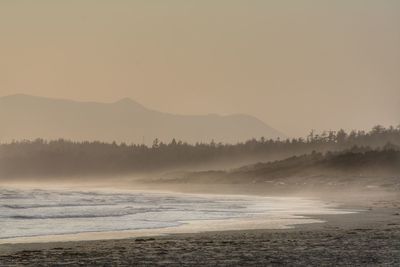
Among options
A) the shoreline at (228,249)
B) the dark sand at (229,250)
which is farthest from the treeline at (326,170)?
the dark sand at (229,250)

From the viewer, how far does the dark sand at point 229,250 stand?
63.5ft

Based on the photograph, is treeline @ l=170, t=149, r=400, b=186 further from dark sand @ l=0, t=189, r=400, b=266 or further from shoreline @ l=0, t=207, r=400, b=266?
dark sand @ l=0, t=189, r=400, b=266

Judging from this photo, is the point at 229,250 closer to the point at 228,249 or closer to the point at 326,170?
the point at 228,249

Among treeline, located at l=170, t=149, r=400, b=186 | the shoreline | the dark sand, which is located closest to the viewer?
the dark sand

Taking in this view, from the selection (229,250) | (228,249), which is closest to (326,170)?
(228,249)

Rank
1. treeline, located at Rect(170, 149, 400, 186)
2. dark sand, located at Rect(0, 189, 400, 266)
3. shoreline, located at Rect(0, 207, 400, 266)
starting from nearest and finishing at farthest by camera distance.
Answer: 1. dark sand, located at Rect(0, 189, 400, 266)
2. shoreline, located at Rect(0, 207, 400, 266)
3. treeline, located at Rect(170, 149, 400, 186)

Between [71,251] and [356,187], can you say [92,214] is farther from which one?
[356,187]

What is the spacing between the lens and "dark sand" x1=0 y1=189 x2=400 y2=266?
63.5 feet

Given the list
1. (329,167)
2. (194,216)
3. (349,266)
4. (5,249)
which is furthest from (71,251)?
(329,167)

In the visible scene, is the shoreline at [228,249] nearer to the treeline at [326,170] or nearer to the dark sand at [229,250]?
the dark sand at [229,250]

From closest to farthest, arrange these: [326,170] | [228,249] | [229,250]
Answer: [229,250] < [228,249] < [326,170]

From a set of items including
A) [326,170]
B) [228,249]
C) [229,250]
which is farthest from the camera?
[326,170]

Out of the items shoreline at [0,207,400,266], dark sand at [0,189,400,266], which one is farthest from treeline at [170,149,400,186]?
dark sand at [0,189,400,266]

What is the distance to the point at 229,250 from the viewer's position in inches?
872
